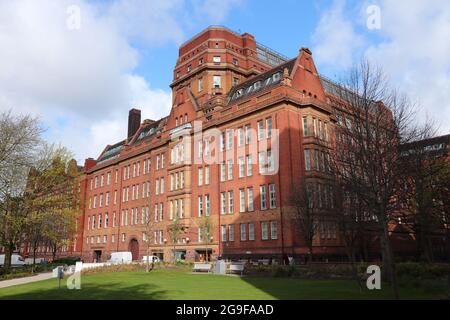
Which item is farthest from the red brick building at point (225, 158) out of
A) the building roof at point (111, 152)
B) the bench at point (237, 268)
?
the bench at point (237, 268)

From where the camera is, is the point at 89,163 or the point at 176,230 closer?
the point at 176,230

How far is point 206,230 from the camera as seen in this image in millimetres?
44594

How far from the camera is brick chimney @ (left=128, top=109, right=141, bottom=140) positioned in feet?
254

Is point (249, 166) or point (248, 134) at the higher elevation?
point (248, 134)

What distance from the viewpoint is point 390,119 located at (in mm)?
22125

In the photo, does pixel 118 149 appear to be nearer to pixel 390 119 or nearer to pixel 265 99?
pixel 265 99

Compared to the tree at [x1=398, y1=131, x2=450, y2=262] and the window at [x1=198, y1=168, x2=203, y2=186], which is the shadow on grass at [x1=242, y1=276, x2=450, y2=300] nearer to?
the tree at [x1=398, y1=131, x2=450, y2=262]

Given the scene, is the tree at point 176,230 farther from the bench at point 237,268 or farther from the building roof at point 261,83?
the building roof at point 261,83

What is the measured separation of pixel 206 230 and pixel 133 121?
40.3 metres

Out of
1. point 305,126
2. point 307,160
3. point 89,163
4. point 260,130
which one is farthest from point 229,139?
point 89,163

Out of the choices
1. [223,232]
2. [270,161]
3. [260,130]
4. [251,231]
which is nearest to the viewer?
[270,161]

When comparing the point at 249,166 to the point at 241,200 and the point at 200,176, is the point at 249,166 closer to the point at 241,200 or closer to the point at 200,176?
the point at 241,200

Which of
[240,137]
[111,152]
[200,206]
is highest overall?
[111,152]

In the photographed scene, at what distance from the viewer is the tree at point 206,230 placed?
44125mm
